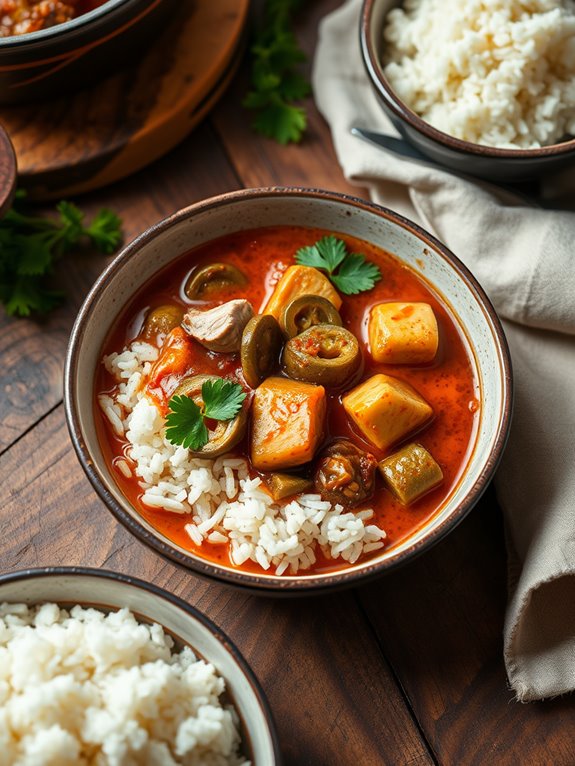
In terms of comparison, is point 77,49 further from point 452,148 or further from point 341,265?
point 452,148

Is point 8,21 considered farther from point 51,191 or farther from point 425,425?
point 425,425

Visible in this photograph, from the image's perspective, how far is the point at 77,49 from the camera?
335cm

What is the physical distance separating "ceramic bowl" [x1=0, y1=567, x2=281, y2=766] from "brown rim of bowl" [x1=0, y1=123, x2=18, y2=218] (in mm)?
1401

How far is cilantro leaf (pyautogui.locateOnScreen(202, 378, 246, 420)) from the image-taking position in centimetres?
292

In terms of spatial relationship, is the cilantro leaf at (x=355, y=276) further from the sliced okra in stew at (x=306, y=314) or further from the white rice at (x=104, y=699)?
the white rice at (x=104, y=699)

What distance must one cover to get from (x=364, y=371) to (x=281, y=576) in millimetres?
802

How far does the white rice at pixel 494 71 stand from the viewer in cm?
348

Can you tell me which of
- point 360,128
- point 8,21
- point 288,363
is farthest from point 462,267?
point 8,21

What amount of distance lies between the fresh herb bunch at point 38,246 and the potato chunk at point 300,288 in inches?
32.9

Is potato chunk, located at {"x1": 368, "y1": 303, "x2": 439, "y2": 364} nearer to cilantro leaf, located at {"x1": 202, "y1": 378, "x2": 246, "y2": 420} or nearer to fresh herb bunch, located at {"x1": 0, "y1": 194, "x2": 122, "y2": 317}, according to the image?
cilantro leaf, located at {"x1": 202, "y1": 378, "x2": 246, "y2": 420}

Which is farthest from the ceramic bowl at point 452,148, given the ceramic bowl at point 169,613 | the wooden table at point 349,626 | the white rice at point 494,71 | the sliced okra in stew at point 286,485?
the ceramic bowl at point 169,613

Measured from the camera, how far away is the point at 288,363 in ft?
10.0

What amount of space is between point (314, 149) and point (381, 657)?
2.13 m

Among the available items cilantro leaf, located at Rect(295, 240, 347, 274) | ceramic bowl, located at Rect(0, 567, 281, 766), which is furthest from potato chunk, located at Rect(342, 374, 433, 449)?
ceramic bowl, located at Rect(0, 567, 281, 766)
